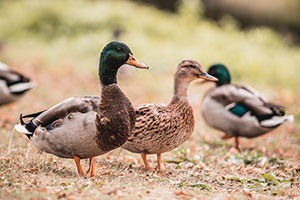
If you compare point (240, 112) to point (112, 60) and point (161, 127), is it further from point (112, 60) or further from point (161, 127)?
point (112, 60)

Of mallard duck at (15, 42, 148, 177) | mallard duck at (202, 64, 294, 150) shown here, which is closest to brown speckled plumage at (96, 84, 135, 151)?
mallard duck at (15, 42, 148, 177)

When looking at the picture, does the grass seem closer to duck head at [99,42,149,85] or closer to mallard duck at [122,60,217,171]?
mallard duck at [122,60,217,171]

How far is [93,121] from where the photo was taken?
2.99m

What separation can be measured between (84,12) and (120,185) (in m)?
11.0

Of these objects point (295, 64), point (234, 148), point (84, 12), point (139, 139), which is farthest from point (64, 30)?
point (139, 139)

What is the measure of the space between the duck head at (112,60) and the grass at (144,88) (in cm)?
82

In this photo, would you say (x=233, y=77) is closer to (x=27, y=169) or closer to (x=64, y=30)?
(x=64, y=30)

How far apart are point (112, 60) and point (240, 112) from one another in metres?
2.39

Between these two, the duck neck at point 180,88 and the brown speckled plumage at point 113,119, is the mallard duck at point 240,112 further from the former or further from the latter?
the brown speckled plumage at point 113,119

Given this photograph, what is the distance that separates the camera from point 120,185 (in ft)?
9.71

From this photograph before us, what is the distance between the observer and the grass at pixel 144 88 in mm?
3045

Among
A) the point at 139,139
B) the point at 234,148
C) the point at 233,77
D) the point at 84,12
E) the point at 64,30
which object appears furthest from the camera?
the point at 84,12

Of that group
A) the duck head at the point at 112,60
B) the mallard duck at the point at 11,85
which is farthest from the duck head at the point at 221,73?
the mallard duck at the point at 11,85

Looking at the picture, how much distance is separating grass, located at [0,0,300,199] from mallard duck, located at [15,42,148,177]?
0.25m
